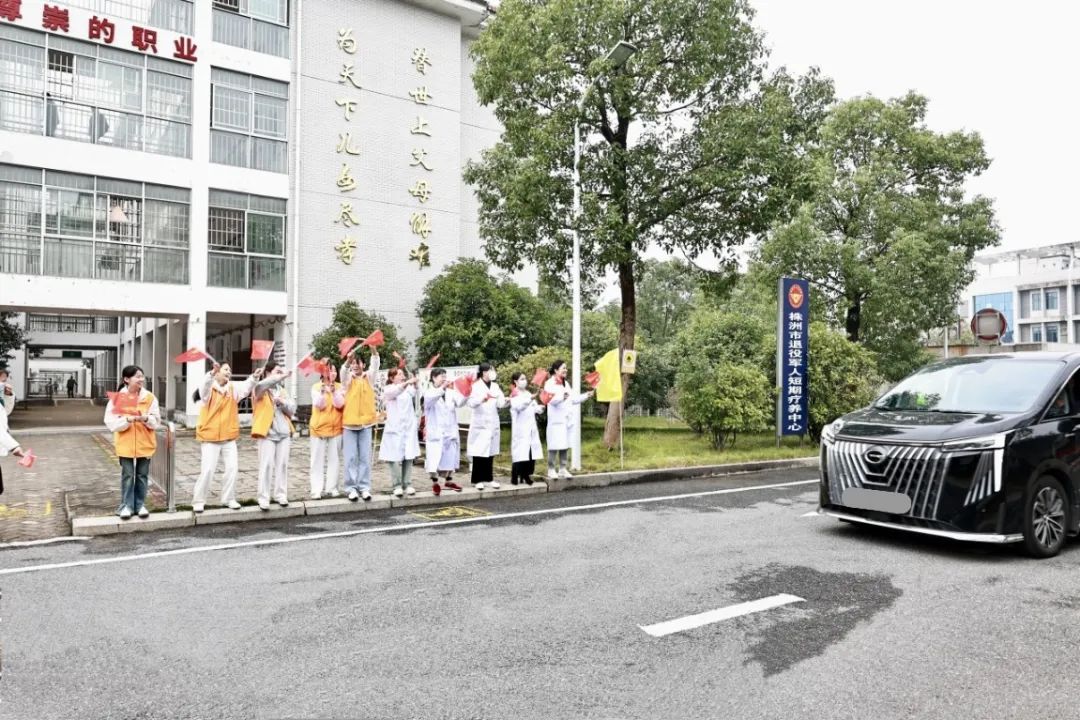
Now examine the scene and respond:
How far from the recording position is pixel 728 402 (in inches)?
593

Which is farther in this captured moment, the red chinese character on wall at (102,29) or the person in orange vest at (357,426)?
the red chinese character on wall at (102,29)

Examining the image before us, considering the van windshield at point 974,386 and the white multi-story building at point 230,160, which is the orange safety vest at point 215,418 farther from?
the white multi-story building at point 230,160

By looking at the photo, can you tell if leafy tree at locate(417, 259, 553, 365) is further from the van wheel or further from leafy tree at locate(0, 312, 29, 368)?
leafy tree at locate(0, 312, 29, 368)

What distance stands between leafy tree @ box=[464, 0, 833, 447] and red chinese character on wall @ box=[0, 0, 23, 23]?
11307 millimetres

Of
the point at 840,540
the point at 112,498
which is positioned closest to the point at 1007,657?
the point at 840,540

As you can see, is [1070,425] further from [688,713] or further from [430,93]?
[430,93]

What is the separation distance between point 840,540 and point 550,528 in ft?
9.25

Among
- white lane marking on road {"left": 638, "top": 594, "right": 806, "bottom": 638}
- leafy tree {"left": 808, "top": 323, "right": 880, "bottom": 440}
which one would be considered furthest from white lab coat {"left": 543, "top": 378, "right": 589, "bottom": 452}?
leafy tree {"left": 808, "top": 323, "right": 880, "bottom": 440}

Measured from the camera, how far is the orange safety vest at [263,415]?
8391 millimetres

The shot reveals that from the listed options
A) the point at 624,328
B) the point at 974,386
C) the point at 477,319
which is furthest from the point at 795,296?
the point at 974,386

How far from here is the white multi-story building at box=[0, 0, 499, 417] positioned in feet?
56.4

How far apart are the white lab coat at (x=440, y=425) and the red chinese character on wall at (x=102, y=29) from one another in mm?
14667

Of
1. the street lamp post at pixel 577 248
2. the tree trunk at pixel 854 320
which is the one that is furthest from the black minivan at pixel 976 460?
the tree trunk at pixel 854 320

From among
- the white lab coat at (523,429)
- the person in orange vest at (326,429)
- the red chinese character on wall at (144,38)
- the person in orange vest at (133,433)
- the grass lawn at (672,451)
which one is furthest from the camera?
the red chinese character on wall at (144,38)
